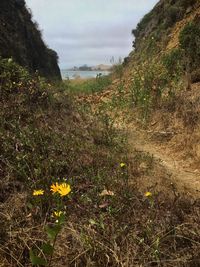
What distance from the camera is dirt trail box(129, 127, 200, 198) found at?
5.40 meters

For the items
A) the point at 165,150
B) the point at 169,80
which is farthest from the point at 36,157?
the point at 169,80

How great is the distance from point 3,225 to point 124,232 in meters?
0.94

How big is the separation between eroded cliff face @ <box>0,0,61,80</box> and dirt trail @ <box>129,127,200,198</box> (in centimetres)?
431

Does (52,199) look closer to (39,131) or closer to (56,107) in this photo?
(39,131)

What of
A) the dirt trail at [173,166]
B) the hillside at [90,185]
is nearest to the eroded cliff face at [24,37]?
the dirt trail at [173,166]

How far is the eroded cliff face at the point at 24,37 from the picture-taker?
1236 cm

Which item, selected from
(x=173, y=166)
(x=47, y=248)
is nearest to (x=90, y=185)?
(x=47, y=248)

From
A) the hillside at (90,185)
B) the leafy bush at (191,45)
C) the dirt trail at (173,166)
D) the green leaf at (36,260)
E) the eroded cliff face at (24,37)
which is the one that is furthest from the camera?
the eroded cliff face at (24,37)

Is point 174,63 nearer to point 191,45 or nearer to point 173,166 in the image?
point 191,45

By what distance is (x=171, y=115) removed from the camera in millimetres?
8648

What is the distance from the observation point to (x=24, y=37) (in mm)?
15586

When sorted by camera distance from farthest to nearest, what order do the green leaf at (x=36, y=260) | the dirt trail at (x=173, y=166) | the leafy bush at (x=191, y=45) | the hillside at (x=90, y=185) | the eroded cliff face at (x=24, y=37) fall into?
1. the eroded cliff face at (x=24, y=37)
2. the leafy bush at (x=191, y=45)
3. the dirt trail at (x=173, y=166)
4. the hillside at (x=90, y=185)
5. the green leaf at (x=36, y=260)

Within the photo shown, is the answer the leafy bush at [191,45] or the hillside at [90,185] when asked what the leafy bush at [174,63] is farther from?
the hillside at [90,185]

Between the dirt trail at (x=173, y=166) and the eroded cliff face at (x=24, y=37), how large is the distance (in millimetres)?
4313
